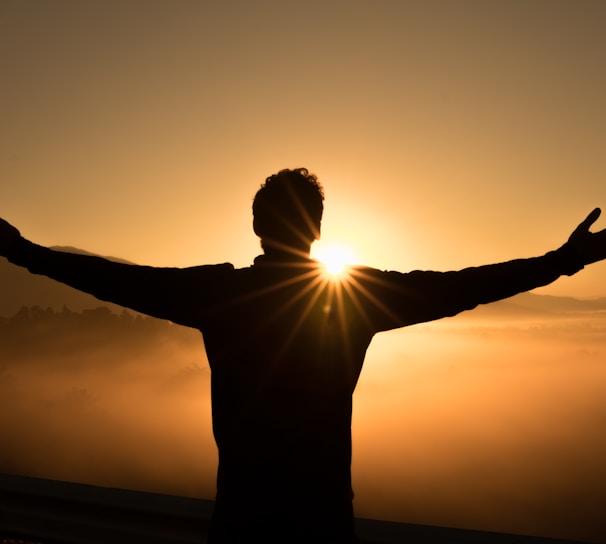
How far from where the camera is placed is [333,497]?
1714 mm

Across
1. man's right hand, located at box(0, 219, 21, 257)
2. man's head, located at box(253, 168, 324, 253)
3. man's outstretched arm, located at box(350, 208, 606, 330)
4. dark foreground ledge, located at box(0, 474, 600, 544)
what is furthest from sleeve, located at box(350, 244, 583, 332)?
dark foreground ledge, located at box(0, 474, 600, 544)

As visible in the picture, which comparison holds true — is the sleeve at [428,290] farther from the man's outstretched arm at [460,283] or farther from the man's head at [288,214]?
the man's head at [288,214]

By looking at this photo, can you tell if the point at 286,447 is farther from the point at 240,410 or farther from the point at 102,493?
the point at 102,493

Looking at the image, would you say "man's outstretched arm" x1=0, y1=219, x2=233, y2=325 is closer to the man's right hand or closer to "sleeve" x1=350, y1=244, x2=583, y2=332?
the man's right hand

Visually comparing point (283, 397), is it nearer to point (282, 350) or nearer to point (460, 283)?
point (282, 350)

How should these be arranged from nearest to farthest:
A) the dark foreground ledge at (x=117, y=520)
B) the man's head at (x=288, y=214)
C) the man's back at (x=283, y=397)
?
the man's back at (x=283, y=397)
the man's head at (x=288, y=214)
the dark foreground ledge at (x=117, y=520)

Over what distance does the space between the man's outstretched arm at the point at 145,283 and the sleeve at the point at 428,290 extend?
44cm

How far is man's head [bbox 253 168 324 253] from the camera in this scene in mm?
1849

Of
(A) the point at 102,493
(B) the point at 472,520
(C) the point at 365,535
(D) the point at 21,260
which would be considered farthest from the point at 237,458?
(B) the point at 472,520

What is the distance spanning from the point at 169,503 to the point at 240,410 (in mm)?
2288

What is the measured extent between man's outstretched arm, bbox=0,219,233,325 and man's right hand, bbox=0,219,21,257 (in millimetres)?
225

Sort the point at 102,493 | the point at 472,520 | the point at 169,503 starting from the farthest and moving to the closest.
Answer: the point at 472,520 → the point at 102,493 → the point at 169,503

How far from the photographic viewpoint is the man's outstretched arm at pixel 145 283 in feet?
5.73

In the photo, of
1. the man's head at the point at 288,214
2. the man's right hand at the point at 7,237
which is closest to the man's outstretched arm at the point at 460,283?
the man's head at the point at 288,214
